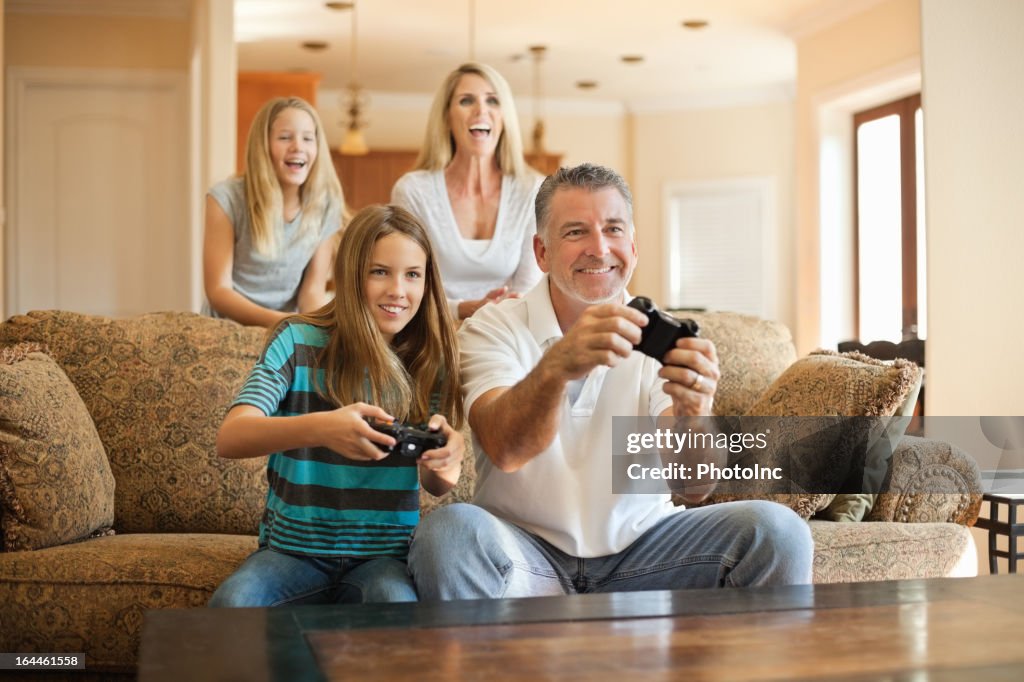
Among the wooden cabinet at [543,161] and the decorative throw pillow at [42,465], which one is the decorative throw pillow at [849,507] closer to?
the decorative throw pillow at [42,465]

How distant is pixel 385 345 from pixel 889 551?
1.11m

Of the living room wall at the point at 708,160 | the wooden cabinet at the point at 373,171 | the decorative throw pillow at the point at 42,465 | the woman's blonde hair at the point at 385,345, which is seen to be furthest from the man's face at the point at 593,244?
the living room wall at the point at 708,160

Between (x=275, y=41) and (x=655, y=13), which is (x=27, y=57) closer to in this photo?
(x=275, y=41)

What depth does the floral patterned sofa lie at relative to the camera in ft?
6.12

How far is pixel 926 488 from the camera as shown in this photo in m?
2.36

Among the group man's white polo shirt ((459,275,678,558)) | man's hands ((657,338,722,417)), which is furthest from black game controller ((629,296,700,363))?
man's white polo shirt ((459,275,678,558))

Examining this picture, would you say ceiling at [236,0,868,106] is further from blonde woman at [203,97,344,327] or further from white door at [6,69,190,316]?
blonde woman at [203,97,344,327]

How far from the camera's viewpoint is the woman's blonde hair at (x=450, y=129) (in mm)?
2840

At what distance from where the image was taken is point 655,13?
6.87 meters

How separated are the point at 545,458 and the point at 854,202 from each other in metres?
5.77

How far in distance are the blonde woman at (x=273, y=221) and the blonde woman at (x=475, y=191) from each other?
0.77ft

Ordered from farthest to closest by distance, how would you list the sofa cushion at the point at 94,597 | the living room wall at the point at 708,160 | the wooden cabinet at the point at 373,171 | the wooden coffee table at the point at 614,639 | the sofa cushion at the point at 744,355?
the living room wall at the point at 708,160
the wooden cabinet at the point at 373,171
the sofa cushion at the point at 744,355
the sofa cushion at the point at 94,597
the wooden coffee table at the point at 614,639

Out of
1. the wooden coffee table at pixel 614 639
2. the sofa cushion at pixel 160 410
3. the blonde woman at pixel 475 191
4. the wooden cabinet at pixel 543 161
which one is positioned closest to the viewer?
the wooden coffee table at pixel 614 639

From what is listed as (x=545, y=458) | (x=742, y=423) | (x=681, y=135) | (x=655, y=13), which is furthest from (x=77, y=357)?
(x=681, y=135)
